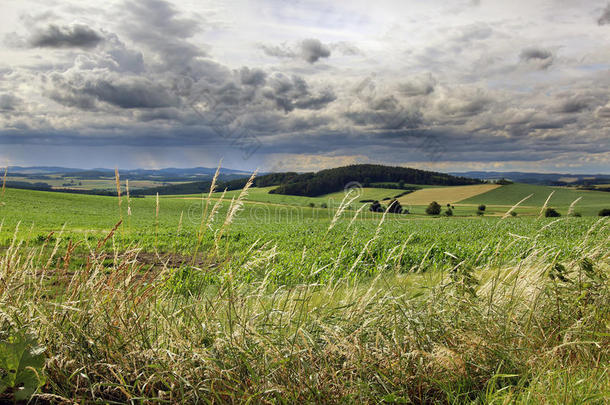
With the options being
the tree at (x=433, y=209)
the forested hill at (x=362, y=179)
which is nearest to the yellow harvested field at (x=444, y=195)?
the tree at (x=433, y=209)

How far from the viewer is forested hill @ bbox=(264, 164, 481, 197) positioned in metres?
97.2

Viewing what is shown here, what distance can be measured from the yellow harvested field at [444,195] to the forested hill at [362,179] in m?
14.6

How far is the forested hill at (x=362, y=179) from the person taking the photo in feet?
319

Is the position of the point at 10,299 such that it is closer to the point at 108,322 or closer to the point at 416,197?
the point at 108,322

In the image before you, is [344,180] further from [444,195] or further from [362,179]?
[444,195]

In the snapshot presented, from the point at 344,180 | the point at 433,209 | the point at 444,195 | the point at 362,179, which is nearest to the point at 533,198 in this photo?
the point at 444,195

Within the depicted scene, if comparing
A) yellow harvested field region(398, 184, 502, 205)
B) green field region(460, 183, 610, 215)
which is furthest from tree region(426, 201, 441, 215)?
green field region(460, 183, 610, 215)

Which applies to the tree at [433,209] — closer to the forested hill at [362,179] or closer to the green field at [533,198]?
the green field at [533,198]

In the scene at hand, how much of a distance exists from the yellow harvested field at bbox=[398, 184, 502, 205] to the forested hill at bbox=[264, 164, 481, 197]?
14.6 m

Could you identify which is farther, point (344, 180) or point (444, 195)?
point (344, 180)

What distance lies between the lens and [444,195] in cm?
7656

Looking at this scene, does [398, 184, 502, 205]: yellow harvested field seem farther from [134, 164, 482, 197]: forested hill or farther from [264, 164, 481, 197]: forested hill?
[264, 164, 481, 197]: forested hill

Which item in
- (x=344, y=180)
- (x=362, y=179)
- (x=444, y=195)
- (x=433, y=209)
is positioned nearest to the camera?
(x=433, y=209)

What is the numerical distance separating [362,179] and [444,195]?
92.5 ft
